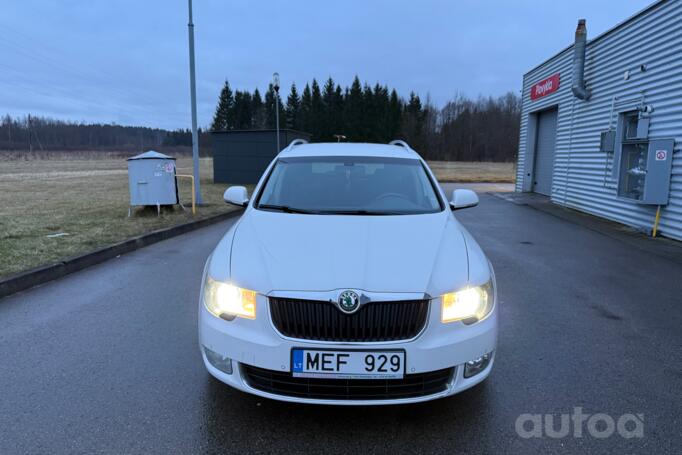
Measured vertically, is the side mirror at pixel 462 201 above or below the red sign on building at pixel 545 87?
below

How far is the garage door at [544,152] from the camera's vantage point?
1791 cm

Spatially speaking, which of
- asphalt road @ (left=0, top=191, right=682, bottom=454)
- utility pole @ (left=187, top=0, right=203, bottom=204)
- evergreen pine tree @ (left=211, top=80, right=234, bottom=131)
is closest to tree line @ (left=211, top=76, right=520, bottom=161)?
evergreen pine tree @ (left=211, top=80, right=234, bottom=131)

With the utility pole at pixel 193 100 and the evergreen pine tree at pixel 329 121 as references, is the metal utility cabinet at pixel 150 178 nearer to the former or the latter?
the utility pole at pixel 193 100

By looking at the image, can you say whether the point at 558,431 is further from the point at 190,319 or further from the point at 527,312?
the point at 190,319

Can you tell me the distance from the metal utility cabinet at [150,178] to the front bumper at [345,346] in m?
8.89

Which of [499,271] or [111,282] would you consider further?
[499,271]

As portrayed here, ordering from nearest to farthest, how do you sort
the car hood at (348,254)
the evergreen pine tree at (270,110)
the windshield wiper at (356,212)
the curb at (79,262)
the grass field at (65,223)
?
the car hood at (348,254)
the windshield wiper at (356,212)
the curb at (79,262)
the grass field at (65,223)
the evergreen pine tree at (270,110)

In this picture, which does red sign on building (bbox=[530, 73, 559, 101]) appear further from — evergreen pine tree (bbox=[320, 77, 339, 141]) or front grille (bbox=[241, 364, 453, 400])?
evergreen pine tree (bbox=[320, 77, 339, 141])

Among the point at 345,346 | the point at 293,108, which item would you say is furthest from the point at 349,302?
the point at 293,108

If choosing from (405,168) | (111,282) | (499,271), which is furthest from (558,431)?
(111,282)

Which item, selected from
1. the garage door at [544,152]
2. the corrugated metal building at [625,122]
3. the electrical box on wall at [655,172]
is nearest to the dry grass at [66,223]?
the electrical box on wall at [655,172]

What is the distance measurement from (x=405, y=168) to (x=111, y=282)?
4.01 m

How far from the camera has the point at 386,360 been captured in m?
2.37

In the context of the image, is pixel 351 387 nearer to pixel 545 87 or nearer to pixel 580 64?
pixel 580 64
